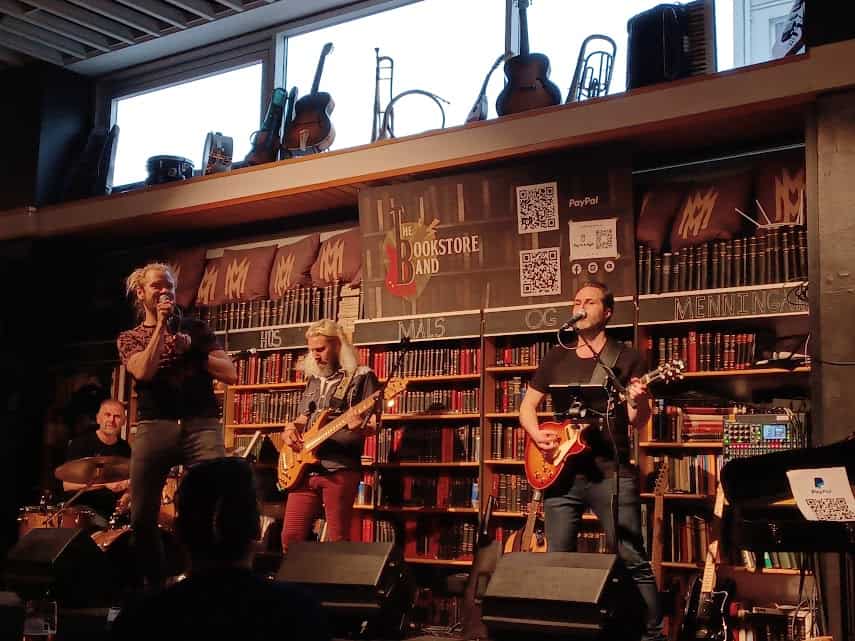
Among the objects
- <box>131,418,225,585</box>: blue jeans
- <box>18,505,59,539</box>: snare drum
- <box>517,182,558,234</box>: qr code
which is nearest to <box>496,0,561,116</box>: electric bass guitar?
<box>517,182,558,234</box>: qr code

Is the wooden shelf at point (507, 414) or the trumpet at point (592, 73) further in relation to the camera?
the trumpet at point (592, 73)

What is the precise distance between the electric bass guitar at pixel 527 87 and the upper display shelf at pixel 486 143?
0.55 feet

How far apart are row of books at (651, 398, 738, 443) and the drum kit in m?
2.94

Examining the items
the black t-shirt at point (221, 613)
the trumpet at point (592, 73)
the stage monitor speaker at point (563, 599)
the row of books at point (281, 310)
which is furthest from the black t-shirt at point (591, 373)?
the black t-shirt at point (221, 613)

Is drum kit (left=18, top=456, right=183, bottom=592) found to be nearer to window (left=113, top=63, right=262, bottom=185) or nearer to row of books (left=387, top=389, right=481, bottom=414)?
row of books (left=387, top=389, right=481, bottom=414)

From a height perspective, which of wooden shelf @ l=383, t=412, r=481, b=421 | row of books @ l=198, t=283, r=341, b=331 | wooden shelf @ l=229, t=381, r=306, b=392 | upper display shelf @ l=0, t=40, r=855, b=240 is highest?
upper display shelf @ l=0, t=40, r=855, b=240

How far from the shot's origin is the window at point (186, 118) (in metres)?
8.55

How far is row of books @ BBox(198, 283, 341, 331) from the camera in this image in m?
7.50

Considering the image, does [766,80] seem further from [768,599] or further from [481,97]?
[768,599]

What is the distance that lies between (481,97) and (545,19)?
0.78 m

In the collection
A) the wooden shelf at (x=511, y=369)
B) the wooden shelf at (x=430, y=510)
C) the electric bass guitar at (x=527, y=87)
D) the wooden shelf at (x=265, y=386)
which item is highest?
the electric bass guitar at (x=527, y=87)

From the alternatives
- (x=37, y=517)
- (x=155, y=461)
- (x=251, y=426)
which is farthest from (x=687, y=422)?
(x=37, y=517)

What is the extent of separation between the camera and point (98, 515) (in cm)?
655

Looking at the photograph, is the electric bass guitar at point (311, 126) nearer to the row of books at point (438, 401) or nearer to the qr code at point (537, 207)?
the qr code at point (537, 207)
